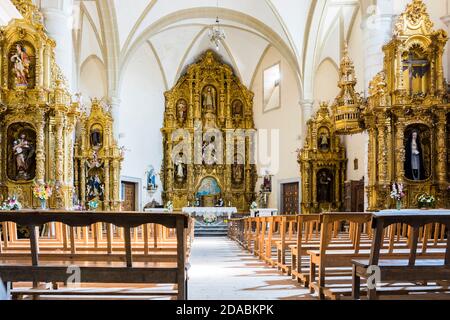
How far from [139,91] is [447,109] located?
56.4 ft

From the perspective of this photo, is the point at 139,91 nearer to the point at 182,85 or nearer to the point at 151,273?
the point at 182,85

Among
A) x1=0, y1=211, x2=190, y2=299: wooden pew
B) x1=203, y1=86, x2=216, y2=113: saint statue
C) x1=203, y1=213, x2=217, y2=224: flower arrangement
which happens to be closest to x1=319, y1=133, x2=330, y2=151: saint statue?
x1=203, y1=213, x2=217, y2=224: flower arrangement

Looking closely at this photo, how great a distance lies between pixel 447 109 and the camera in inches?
539

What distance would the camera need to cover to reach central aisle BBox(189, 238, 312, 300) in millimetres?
6051

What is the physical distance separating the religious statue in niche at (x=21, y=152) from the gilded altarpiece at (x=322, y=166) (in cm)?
1222

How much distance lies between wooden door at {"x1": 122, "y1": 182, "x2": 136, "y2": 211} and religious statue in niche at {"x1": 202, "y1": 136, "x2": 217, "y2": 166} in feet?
13.1

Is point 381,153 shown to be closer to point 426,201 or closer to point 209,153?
point 426,201

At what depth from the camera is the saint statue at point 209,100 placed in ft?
96.1

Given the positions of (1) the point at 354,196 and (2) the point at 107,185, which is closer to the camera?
(1) the point at 354,196

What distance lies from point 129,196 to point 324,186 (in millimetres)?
9106

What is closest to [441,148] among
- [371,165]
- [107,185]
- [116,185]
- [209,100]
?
[371,165]

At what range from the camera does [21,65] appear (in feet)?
45.6

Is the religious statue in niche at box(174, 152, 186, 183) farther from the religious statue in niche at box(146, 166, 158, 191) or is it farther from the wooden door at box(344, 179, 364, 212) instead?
the wooden door at box(344, 179, 364, 212)

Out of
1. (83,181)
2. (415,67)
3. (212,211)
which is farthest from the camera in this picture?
(212,211)
